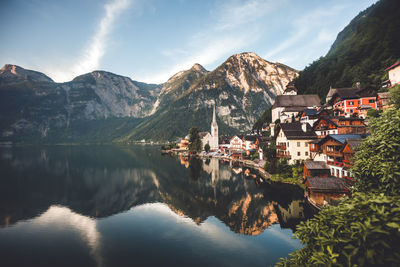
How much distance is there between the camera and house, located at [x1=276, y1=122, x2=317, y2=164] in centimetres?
5406

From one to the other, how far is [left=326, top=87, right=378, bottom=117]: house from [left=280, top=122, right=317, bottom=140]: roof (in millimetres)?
18149

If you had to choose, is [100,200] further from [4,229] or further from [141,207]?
[4,229]

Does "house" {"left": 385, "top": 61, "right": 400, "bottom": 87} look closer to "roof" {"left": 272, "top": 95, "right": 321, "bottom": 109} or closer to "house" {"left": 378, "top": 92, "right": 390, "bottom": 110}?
"house" {"left": 378, "top": 92, "right": 390, "bottom": 110}

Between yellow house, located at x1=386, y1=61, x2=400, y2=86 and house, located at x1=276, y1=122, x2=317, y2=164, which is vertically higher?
yellow house, located at x1=386, y1=61, x2=400, y2=86

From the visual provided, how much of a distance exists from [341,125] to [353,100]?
93.6ft

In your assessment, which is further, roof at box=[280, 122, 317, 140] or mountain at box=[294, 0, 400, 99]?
mountain at box=[294, 0, 400, 99]

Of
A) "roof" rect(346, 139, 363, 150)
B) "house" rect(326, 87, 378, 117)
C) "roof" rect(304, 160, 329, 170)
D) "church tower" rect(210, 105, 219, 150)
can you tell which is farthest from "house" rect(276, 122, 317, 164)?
"church tower" rect(210, 105, 219, 150)

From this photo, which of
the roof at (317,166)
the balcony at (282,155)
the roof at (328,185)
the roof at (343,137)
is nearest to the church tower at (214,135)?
the balcony at (282,155)

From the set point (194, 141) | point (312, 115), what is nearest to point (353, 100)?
point (312, 115)

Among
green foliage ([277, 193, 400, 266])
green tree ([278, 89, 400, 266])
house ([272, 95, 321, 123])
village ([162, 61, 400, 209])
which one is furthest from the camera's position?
house ([272, 95, 321, 123])

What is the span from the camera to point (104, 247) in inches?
1038

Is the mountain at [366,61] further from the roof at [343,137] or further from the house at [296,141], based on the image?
the roof at [343,137]

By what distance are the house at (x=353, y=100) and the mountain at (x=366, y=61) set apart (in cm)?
1723

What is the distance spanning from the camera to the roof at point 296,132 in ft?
178
